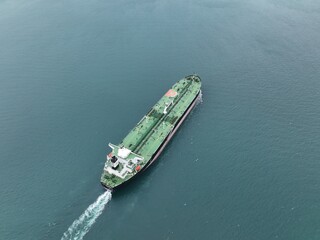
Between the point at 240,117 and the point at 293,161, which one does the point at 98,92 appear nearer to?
the point at 240,117

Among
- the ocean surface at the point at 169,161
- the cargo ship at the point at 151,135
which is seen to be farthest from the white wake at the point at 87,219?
the cargo ship at the point at 151,135

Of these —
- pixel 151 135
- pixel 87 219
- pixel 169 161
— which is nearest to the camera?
pixel 87 219

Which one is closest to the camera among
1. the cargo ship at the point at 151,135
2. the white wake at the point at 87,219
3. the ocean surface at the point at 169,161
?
the white wake at the point at 87,219

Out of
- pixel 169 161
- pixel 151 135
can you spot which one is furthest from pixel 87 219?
pixel 151 135

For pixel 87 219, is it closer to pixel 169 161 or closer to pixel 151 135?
pixel 169 161

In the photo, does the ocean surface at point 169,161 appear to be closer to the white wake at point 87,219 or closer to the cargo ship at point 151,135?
the white wake at point 87,219
